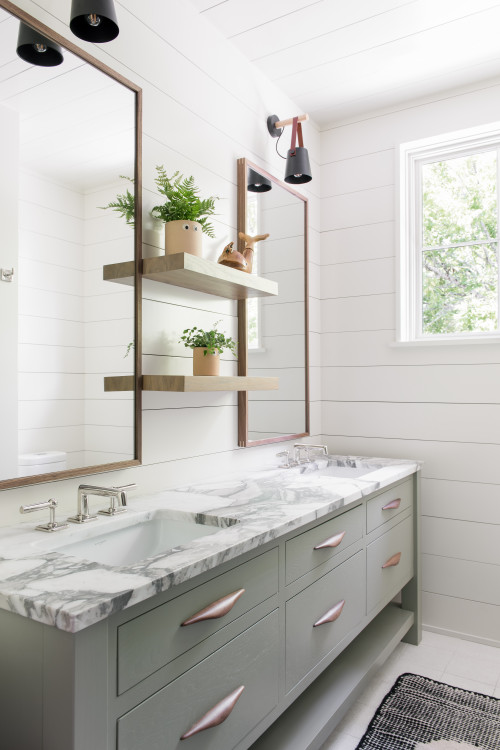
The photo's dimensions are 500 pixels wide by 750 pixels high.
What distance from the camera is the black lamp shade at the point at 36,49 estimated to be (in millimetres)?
1394

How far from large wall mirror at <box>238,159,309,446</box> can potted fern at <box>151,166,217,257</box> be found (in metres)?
0.48

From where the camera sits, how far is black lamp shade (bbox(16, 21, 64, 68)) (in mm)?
1394

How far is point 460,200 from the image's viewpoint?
9.04ft

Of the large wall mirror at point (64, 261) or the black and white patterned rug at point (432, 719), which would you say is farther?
the black and white patterned rug at point (432, 719)

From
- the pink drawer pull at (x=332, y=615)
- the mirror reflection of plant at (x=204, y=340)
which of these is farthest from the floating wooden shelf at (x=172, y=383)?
the pink drawer pull at (x=332, y=615)

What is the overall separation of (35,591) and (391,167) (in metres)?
2.60

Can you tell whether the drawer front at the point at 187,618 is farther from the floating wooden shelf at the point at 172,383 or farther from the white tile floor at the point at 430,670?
the white tile floor at the point at 430,670

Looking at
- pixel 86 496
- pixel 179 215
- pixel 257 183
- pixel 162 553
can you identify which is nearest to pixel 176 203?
pixel 179 215

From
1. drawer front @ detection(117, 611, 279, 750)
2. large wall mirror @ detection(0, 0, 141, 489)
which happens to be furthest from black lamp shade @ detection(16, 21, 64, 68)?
drawer front @ detection(117, 611, 279, 750)

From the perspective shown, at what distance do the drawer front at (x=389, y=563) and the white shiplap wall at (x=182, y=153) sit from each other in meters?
0.63

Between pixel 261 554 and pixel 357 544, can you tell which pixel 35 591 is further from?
pixel 357 544

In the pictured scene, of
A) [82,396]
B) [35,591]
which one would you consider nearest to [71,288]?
[82,396]

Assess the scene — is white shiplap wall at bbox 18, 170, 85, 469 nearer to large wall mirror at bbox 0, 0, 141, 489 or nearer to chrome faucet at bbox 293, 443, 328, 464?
large wall mirror at bbox 0, 0, 141, 489

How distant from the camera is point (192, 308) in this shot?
6.70 feet
